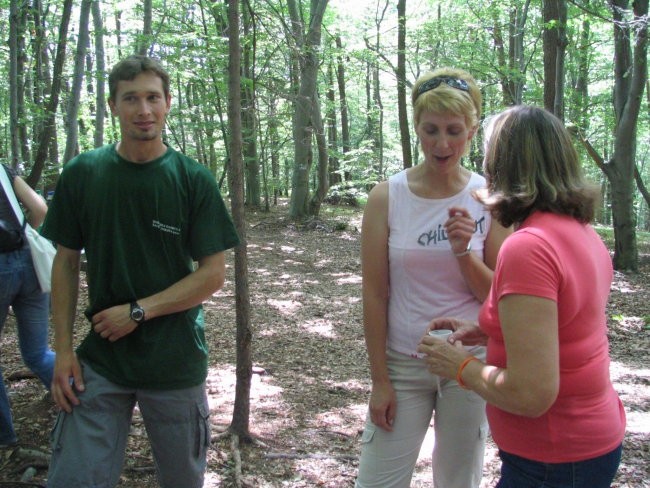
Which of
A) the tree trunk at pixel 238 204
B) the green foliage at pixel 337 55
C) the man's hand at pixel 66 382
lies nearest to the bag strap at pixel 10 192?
the tree trunk at pixel 238 204

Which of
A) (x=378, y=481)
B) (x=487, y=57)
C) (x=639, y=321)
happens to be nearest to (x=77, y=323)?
(x=378, y=481)

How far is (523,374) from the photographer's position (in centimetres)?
141

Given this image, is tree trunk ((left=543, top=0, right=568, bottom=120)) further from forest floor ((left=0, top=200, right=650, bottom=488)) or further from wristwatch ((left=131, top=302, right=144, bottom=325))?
wristwatch ((left=131, top=302, right=144, bottom=325))

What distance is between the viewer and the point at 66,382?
6.72ft

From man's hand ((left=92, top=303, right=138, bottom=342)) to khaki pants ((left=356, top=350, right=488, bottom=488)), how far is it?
0.97m

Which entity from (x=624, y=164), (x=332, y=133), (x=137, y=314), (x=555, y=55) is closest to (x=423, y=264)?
(x=137, y=314)

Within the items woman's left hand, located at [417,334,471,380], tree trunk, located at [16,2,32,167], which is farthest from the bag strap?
tree trunk, located at [16,2,32,167]

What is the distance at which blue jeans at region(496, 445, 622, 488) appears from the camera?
149 cm

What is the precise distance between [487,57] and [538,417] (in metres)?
14.1

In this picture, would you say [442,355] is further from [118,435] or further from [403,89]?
[403,89]

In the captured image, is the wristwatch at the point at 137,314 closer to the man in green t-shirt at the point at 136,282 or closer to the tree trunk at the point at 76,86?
the man in green t-shirt at the point at 136,282

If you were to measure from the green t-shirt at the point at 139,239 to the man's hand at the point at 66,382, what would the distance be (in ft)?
0.22

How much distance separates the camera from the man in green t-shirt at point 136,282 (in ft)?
6.75

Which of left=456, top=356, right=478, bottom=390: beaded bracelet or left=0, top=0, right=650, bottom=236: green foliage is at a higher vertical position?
left=0, top=0, right=650, bottom=236: green foliage
